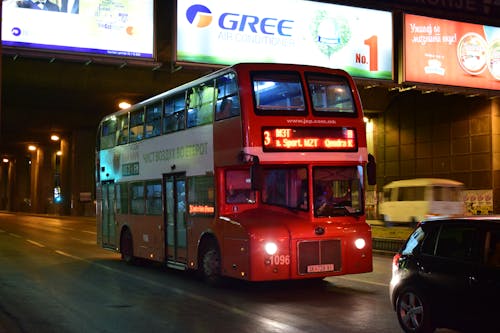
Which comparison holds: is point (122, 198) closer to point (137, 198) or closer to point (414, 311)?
point (137, 198)

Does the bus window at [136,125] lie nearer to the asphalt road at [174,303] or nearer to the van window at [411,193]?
the asphalt road at [174,303]

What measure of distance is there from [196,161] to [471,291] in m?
7.28

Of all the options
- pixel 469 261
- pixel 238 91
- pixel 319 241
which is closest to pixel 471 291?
pixel 469 261

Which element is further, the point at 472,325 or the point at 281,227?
the point at 281,227

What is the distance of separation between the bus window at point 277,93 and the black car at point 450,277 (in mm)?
4225

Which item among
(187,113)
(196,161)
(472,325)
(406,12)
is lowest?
(472,325)

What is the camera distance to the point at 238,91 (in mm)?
11125

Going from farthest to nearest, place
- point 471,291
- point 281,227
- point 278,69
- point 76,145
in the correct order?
1. point 76,145
2. point 278,69
3. point 281,227
4. point 471,291

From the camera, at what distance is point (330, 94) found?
11656mm

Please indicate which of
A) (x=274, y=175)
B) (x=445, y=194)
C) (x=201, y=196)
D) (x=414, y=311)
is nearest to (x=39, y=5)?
(x=201, y=196)

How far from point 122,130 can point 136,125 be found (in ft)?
3.58

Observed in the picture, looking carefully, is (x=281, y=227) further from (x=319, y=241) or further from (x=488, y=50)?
(x=488, y=50)

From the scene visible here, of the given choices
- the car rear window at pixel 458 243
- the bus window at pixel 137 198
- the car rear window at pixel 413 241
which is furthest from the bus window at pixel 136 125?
the car rear window at pixel 458 243

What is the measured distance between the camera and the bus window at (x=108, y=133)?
17.6 meters
